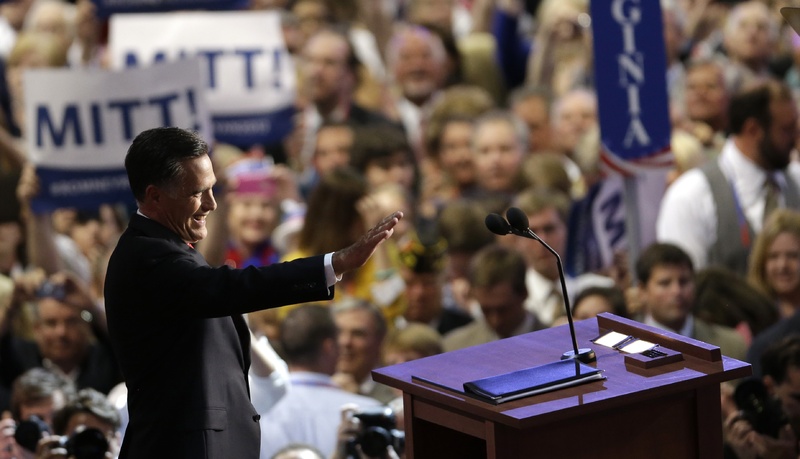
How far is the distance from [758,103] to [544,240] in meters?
1.26

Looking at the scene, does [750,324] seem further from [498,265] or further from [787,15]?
[787,15]

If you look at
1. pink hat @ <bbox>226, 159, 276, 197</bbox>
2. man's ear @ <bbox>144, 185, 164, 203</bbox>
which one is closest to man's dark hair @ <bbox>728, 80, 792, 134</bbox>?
pink hat @ <bbox>226, 159, 276, 197</bbox>

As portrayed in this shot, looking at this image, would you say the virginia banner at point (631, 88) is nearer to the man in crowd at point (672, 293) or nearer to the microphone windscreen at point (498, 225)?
the man in crowd at point (672, 293)

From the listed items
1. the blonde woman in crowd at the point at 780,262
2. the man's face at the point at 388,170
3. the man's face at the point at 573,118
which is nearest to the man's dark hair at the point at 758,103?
the blonde woman in crowd at the point at 780,262

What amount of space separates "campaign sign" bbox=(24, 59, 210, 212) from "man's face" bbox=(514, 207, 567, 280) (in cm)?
169

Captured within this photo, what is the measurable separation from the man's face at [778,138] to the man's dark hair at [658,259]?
1286 millimetres

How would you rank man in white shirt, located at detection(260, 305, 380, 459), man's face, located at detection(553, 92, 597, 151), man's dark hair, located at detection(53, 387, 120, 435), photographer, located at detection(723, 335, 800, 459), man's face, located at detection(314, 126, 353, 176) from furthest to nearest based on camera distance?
1. man's face, located at detection(553, 92, 597, 151)
2. man's face, located at detection(314, 126, 353, 176)
3. man in white shirt, located at detection(260, 305, 380, 459)
4. man's dark hair, located at detection(53, 387, 120, 435)
5. photographer, located at detection(723, 335, 800, 459)

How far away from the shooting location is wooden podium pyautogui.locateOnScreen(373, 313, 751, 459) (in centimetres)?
357

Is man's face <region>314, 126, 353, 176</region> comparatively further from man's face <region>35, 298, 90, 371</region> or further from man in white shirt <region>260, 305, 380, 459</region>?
man in white shirt <region>260, 305, 380, 459</region>

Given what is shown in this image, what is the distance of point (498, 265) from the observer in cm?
678

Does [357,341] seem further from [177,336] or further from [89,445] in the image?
[177,336]

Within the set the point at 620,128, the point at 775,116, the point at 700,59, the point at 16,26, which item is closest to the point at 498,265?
the point at 620,128

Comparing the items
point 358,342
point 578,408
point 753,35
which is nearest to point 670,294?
point 358,342

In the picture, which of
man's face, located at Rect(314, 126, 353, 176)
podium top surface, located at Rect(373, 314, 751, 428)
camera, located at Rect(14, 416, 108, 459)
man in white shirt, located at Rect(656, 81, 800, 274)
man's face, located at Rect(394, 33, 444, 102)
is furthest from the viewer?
man's face, located at Rect(394, 33, 444, 102)
